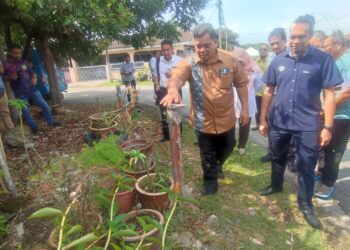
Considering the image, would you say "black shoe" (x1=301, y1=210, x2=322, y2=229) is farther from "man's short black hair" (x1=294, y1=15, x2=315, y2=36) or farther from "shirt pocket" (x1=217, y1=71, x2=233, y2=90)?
"man's short black hair" (x1=294, y1=15, x2=315, y2=36)

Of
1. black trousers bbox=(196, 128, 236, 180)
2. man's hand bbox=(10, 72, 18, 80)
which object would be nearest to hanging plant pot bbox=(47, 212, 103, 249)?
black trousers bbox=(196, 128, 236, 180)

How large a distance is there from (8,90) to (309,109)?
625 cm

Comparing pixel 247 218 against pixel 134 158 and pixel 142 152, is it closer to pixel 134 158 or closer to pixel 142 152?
pixel 134 158

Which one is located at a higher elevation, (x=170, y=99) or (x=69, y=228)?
(x=170, y=99)

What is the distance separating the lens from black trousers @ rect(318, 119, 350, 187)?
3.34 meters

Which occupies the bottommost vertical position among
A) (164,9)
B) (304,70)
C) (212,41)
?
(304,70)

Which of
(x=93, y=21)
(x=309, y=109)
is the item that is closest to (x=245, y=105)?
(x=309, y=109)

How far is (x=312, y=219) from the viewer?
3061mm

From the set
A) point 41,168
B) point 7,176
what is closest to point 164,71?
point 41,168

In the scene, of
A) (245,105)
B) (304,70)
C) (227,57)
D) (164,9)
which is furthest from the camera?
(164,9)

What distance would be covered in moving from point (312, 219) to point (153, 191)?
1.64 metres

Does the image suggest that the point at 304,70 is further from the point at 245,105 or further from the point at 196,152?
the point at 196,152

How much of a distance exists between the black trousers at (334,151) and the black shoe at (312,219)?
658 millimetres

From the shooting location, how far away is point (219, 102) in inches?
126
